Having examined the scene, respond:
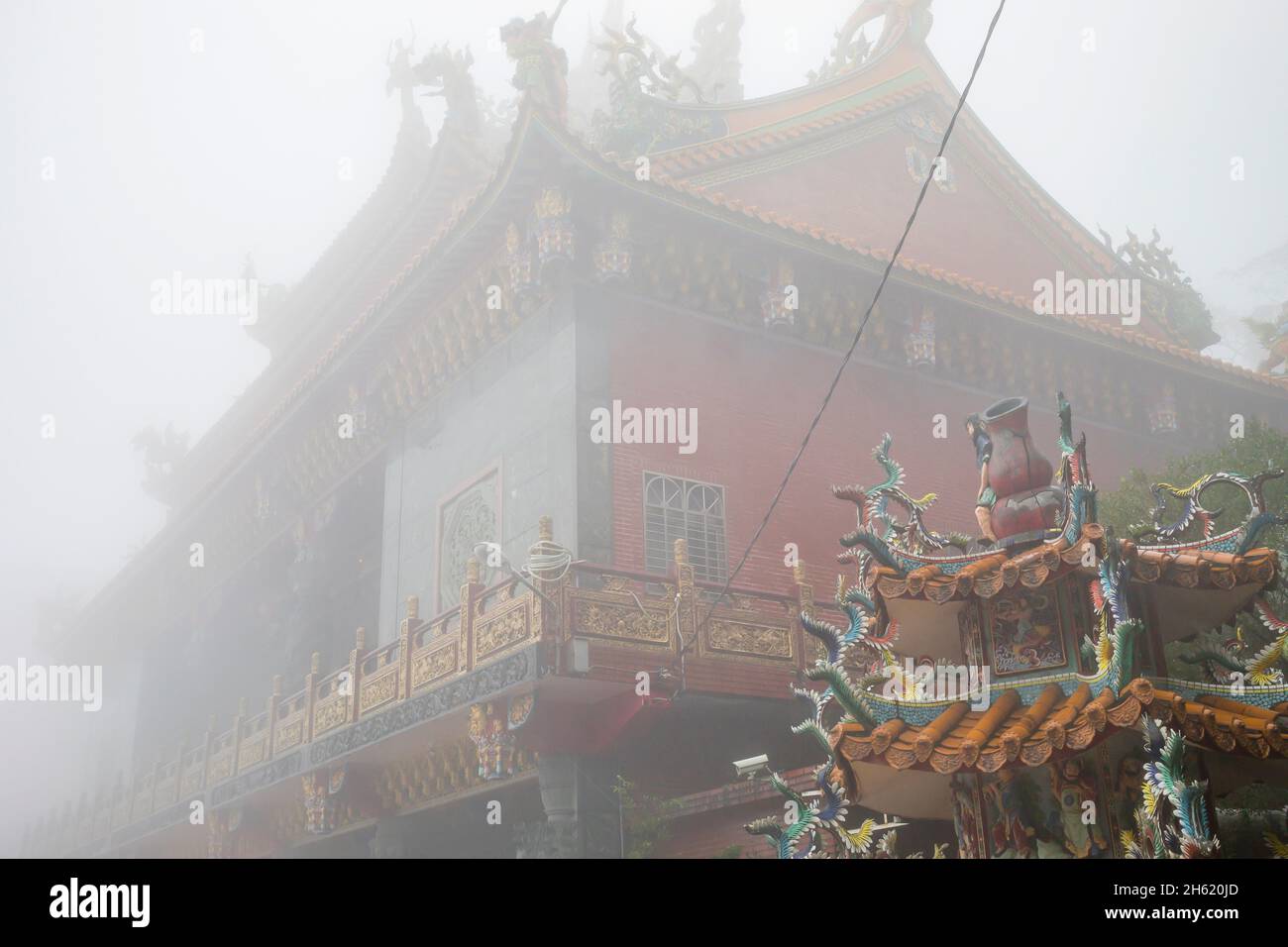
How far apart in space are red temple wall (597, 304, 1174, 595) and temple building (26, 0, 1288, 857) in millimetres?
51

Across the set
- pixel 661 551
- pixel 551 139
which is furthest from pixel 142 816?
pixel 551 139

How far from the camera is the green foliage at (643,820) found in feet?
38.6

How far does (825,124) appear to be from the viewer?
59.6ft

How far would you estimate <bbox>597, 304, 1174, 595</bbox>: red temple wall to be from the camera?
1429cm

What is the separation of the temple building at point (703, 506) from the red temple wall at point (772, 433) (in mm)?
51

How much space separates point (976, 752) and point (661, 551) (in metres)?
7.15

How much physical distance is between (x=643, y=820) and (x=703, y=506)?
12.9 feet

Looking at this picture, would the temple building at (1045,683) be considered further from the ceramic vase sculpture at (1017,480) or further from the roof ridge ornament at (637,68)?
the roof ridge ornament at (637,68)

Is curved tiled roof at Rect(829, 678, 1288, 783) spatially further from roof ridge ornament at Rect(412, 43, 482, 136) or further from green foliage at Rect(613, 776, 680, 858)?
roof ridge ornament at Rect(412, 43, 482, 136)

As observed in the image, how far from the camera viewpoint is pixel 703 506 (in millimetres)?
14320

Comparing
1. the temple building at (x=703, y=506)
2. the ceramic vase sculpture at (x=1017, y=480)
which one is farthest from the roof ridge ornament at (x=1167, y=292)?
the ceramic vase sculpture at (x=1017, y=480)

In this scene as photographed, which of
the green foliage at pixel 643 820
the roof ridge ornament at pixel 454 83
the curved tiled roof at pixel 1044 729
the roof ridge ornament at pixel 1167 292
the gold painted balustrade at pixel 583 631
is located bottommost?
the green foliage at pixel 643 820
